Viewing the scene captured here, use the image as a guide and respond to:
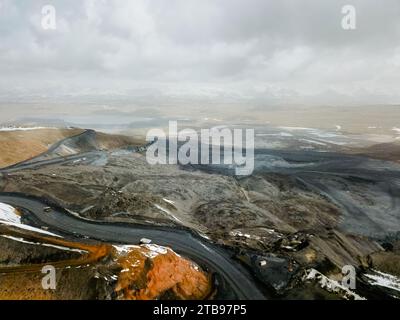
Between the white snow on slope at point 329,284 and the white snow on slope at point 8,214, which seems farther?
the white snow on slope at point 8,214

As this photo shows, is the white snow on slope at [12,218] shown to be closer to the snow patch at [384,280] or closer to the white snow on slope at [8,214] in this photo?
the white snow on slope at [8,214]

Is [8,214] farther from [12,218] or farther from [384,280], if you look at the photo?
[384,280]

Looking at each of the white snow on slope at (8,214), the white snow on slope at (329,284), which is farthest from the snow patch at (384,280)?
the white snow on slope at (8,214)

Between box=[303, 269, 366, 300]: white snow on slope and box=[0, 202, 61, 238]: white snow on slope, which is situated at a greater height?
box=[0, 202, 61, 238]: white snow on slope

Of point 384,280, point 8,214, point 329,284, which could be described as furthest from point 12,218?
point 384,280

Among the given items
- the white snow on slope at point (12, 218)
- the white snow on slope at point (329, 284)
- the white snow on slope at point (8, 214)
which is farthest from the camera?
the white snow on slope at point (8, 214)

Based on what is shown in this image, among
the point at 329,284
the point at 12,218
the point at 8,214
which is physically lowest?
the point at 329,284

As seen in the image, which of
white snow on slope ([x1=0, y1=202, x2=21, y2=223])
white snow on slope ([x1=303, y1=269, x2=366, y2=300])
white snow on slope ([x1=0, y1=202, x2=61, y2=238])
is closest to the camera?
white snow on slope ([x1=303, y1=269, x2=366, y2=300])

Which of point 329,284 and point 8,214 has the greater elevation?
point 8,214

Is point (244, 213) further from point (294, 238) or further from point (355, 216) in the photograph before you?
point (355, 216)

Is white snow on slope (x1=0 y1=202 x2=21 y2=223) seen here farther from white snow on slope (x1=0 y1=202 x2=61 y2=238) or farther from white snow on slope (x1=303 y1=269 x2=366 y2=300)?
white snow on slope (x1=303 y1=269 x2=366 y2=300)

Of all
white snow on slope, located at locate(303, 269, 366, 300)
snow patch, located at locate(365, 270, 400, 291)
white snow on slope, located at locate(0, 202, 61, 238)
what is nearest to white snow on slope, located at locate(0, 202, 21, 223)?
white snow on slope, located at locate(0, 202, 61, 238)

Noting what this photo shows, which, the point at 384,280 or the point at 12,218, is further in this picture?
the point at 12,218
